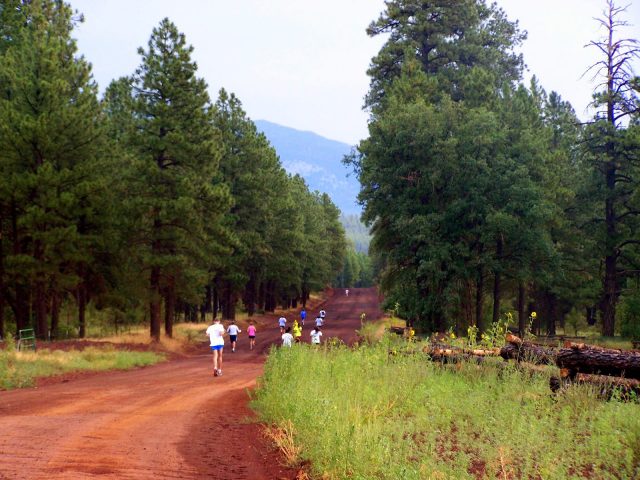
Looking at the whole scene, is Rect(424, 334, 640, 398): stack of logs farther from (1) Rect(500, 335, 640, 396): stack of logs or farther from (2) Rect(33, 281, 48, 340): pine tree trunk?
(2) Rect(33, 281, 48, 340): pine tree trunk

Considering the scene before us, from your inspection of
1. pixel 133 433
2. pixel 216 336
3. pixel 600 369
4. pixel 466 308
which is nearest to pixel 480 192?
pixel 466 308

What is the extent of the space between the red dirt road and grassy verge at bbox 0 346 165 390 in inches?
46.7

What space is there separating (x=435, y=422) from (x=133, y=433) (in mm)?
4961

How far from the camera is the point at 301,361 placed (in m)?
13.4

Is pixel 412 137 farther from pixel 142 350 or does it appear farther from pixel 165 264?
pixel 142 350

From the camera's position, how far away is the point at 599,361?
1061cm

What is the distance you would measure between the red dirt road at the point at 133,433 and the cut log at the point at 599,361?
5583mm

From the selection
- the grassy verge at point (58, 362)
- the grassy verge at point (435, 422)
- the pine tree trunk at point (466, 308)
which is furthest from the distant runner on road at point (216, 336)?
the pine tree trunk at point (466, 308)

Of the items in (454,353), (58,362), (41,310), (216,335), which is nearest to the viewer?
(454,353)

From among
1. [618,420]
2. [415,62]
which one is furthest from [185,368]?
[415,62]

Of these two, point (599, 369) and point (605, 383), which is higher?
point (599, 369)

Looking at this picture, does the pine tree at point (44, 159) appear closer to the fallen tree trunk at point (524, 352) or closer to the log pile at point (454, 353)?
the log pile at point (454, 353)

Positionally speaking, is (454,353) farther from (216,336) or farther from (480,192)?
(480,192)

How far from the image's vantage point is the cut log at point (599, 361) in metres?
10.4
